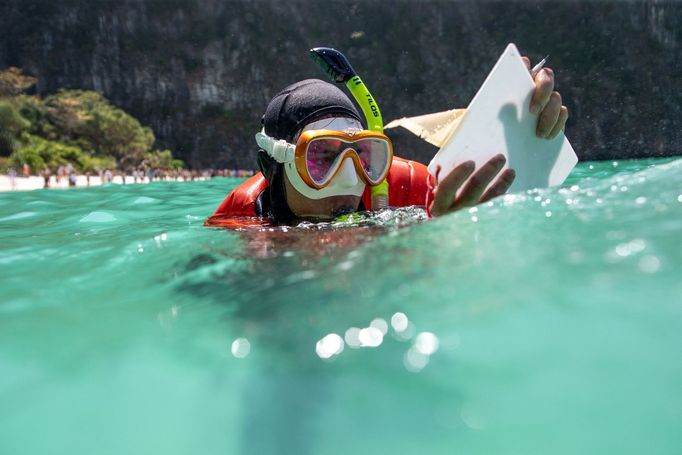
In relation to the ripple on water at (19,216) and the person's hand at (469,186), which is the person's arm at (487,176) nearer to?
the person's hand at (469,186)

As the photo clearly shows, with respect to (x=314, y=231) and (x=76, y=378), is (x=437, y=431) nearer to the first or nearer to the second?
(x=76, y=378)

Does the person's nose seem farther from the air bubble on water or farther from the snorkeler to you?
the air bubble on water

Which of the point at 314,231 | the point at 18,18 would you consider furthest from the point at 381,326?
the point at 18,18

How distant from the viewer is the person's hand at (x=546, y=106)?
204 cm

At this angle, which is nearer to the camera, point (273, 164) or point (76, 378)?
point (76, 378)

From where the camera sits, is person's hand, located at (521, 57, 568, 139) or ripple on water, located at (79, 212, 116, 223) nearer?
person's hand, located at (521, 57, 568, 139)

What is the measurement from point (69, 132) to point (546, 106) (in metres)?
28.4

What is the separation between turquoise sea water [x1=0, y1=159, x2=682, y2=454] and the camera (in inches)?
33.9

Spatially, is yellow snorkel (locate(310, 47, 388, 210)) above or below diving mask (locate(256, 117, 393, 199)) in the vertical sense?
above

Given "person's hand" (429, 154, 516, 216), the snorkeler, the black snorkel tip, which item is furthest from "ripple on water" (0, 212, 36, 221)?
"person's hand" (429, 154, 516, 216)

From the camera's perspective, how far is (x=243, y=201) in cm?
327

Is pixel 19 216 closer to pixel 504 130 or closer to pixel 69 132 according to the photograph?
pixel 504 130

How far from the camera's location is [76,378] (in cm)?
110

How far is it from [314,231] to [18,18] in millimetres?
39310
